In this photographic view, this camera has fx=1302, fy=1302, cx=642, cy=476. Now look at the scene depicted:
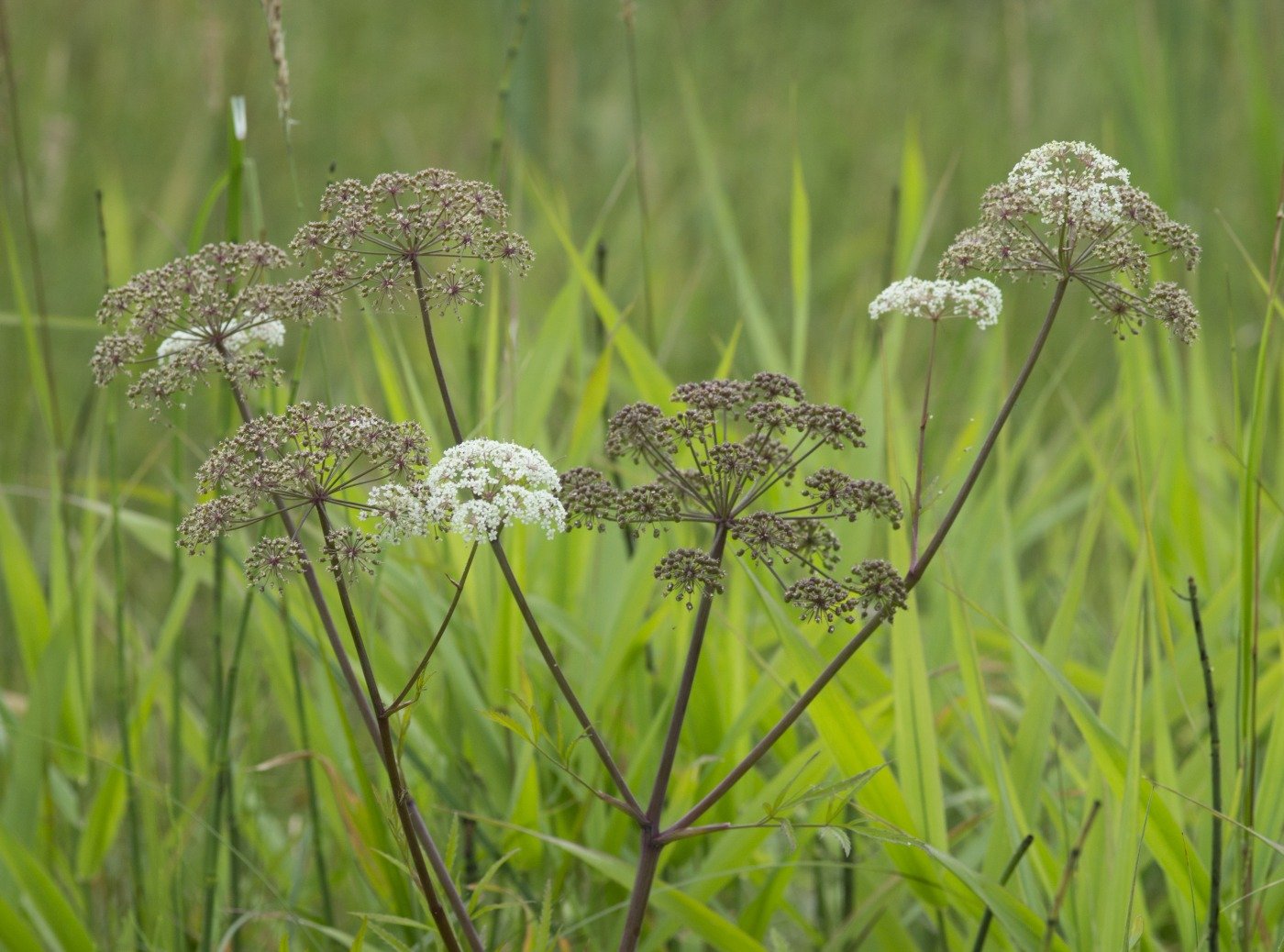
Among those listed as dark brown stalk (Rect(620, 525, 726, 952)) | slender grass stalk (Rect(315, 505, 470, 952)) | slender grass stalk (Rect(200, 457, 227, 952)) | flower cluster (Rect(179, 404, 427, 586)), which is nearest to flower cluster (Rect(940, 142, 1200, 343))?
dark brown stalk (Rect(620, 525, 726, 952))

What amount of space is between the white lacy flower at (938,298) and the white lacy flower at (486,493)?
448 millimetres

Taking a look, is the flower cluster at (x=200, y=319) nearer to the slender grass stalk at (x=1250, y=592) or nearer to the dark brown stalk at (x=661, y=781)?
the dark brown stalk at (x=661, y=781)

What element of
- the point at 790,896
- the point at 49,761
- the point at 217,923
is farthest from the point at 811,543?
the point at 49,761

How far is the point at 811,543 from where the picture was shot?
1500 mm

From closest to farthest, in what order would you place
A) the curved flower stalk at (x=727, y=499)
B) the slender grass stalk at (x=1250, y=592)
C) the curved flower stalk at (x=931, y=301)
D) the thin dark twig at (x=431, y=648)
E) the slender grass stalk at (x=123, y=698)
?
1. the thin dark twig at (x=431, y=648)
2. the curved flower stalk at (x=727, y=499)
3. the curved flower stalk at (x=931, y=301)
4. the slender grass stalk at (x=1250, y=592)
5. the slender grass stalk at (x=123, y=698)

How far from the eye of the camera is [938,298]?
154 centimetres

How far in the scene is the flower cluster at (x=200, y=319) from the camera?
1540 mm

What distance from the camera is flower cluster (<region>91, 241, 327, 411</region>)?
1540 mm

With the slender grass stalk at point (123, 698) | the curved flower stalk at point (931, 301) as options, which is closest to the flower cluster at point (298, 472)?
the curved flower stalk at point (931, 301)

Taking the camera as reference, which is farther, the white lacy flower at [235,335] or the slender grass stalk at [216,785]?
the slender grass stalk at [216,785]

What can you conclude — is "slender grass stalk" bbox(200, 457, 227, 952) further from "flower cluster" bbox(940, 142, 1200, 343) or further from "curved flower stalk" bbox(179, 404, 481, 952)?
"flower cluster" bbox(940, 142, 1200, 343)

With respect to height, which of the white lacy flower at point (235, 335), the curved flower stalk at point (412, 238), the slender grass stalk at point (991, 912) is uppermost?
the curved flower stalk at point (412, 238)

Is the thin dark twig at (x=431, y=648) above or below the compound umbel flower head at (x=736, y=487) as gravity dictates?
below

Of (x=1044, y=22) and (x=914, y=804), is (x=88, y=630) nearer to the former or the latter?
(x=914, y=804)
